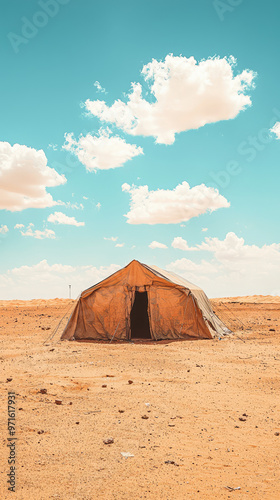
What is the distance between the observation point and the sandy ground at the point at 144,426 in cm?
429

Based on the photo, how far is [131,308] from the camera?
642 inches

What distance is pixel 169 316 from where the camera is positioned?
53.9ft

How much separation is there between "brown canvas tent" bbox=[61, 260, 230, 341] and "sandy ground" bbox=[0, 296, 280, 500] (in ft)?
13.4

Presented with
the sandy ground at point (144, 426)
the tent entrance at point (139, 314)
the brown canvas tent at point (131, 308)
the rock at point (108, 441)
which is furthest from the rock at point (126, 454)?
the tent entrance at point (139, 314)

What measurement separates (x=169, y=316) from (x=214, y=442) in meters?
11.0

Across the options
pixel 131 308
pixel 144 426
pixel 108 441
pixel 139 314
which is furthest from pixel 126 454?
pixel 139 314

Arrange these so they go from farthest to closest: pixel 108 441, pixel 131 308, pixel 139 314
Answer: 1. pixel 139 314
2. pixel 131 308
3. pixel 108 441

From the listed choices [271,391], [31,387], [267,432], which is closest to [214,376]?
[271,391]

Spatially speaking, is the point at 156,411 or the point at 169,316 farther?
the point at 169,316

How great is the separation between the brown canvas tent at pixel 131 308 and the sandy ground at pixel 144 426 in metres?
4.10

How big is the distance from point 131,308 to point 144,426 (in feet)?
33.8

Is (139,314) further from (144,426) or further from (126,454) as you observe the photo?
(126,454)

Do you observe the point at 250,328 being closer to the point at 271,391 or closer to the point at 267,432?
the point at 271,391

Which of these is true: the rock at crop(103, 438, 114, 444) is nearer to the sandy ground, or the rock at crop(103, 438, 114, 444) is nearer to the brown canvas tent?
the sandy ground
